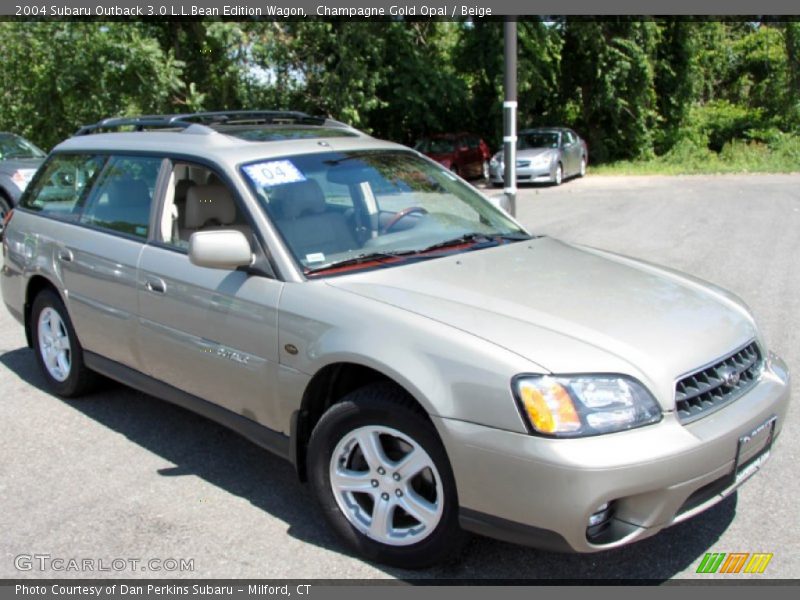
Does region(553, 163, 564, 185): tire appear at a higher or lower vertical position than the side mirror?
lower

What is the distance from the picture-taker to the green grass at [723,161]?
25.1m

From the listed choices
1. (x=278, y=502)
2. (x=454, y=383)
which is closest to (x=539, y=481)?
(x=454, y=383)

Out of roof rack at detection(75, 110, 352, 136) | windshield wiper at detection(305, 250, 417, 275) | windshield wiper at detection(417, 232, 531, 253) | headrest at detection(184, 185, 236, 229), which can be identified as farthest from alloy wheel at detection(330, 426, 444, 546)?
roof rack at detection(75, 110, 352, 136)

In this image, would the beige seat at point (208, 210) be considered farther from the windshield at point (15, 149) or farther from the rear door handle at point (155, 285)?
the windshield at point (15, 149)

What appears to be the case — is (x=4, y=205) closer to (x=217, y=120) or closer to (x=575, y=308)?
(x=217, y=120)

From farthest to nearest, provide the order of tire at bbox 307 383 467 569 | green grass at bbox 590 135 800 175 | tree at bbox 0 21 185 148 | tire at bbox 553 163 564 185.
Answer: green grass at bbox 590 135 800 175, tire at bbox 553 163 564 185, tree at bbox 0 21 185 148, tire at bbox 307 383 467 569

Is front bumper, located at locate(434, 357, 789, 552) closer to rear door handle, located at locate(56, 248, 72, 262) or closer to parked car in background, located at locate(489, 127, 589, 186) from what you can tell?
rear door handle, located at locate(56, 248, 72, 262)

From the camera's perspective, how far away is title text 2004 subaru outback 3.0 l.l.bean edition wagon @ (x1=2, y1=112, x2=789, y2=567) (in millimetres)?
2729

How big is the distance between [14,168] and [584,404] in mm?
11797

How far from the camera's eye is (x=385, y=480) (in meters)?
3.15

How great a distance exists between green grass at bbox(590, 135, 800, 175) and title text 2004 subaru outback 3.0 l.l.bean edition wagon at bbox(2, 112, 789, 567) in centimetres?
2284

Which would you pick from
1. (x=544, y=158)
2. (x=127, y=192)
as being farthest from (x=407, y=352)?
(x=544, y=158)

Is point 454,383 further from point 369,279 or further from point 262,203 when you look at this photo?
point 262,203

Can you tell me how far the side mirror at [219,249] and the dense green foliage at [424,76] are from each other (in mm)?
17538
